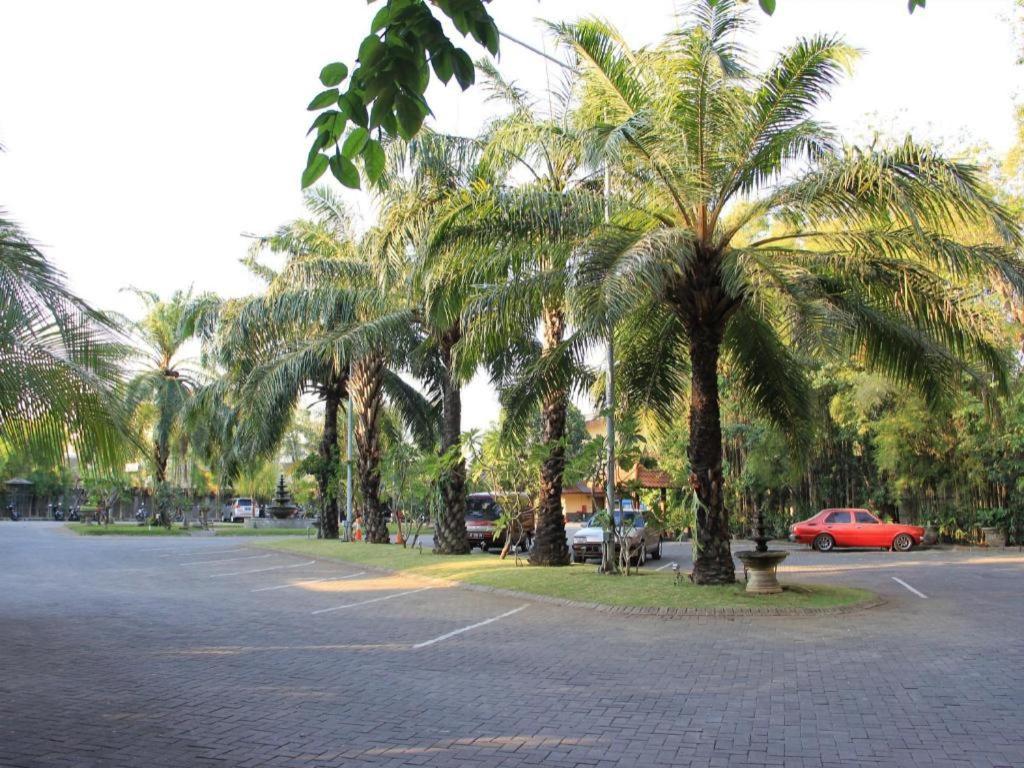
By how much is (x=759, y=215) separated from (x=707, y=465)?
13.6ft

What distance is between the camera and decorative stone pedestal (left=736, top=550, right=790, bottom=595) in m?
13.7

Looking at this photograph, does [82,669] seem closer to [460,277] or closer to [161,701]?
[161,701]

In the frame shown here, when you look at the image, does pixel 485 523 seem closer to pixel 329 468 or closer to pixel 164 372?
pixel 329 468

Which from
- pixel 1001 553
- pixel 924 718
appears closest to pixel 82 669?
pixel 924 718

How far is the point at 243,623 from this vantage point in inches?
469

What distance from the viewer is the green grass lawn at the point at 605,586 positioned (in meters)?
13.2

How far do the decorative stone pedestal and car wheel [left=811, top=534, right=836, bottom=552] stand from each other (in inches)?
616

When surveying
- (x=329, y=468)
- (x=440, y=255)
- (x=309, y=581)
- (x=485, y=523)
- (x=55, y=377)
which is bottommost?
(x=309, y=581)

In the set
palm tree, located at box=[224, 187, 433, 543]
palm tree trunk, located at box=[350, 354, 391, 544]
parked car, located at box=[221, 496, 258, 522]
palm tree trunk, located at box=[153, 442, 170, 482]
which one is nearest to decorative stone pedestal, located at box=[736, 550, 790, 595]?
palm tree, located at box=[224, 187, 433, 543]

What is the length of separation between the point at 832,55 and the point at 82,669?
1227 centimetres

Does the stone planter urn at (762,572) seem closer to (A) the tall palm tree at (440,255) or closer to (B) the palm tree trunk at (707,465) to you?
(B) the palm tree trunk at (707,465)

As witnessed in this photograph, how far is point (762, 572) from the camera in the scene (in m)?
13.8

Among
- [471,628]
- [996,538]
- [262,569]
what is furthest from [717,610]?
[996,538]

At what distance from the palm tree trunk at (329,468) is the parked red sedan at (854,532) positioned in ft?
53.1
